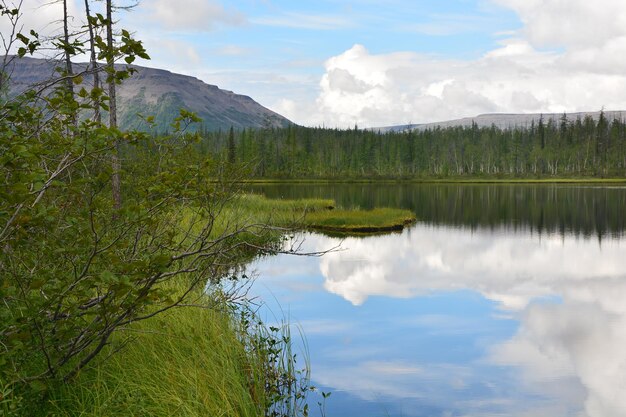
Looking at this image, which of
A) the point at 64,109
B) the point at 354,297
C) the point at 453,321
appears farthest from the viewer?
the point at 354,297

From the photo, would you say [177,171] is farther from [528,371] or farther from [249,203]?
[249,203]

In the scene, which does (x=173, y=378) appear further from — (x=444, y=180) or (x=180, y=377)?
(x=444, y=180)

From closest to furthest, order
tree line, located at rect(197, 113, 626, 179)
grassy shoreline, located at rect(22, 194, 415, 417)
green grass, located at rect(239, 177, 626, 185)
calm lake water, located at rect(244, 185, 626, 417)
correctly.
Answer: grassy shoreline, located at rect(22, 194, 415, 417)
calm lake water, located at rect(244, 185, 626, 417)
green grass, located at rect(239, 177, 626, 185)
tree line, located at rect(197, 113, 626, 179)

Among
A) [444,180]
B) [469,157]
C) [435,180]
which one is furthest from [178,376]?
[469,157]

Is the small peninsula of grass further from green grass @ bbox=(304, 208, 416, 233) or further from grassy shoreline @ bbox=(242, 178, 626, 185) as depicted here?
grassy shoreline @ bbox=(242, 178, 626, 185)

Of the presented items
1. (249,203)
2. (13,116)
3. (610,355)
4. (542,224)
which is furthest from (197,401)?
(542,224)

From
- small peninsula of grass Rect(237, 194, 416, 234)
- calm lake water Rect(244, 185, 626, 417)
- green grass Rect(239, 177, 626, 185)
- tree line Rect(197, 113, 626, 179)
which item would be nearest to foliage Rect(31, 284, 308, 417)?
calm lake water Rect(244, 185, 626, 417)

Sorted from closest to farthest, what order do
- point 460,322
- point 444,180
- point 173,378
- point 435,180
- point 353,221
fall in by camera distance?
point 173,378
point 460,322
point 353,221
point 435,180
point 444,180

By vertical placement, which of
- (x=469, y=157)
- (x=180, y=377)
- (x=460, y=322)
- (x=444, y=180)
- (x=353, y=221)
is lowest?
(x=460, y=322)

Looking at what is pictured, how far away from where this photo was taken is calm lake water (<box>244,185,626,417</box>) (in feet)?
41.7

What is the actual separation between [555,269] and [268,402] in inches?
989

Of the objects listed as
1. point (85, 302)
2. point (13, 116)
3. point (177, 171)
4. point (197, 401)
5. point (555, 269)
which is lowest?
point (555, 269)

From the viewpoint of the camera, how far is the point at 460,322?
64.0 feet

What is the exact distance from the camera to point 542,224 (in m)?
50.9
